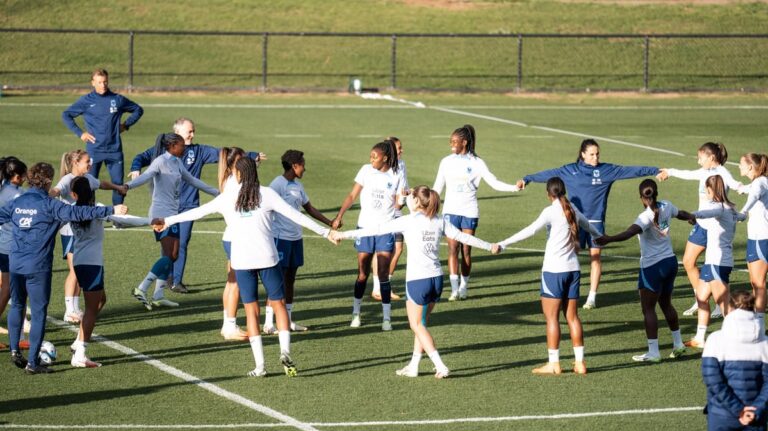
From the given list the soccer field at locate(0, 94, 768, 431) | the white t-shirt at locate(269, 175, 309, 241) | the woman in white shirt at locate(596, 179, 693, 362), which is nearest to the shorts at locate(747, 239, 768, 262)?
the soccer field at locate(0, 94, 768, 431)

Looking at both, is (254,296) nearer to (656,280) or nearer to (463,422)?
(463,422)

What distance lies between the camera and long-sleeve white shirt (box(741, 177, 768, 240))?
1375 cm

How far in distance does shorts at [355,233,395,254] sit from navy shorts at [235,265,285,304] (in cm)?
221

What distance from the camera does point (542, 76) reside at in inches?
1809

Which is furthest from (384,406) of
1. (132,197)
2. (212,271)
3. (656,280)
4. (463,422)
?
(132,197)

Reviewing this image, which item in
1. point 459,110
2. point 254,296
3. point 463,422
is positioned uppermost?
point 459,110

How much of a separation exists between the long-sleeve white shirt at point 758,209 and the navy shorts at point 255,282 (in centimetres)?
560

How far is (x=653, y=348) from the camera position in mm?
12727

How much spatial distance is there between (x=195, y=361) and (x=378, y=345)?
2.07 metres

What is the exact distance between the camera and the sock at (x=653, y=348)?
12672mm

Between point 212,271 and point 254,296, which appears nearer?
point 254,296

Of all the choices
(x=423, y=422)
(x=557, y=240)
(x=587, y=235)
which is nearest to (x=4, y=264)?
(x=423, y=422)

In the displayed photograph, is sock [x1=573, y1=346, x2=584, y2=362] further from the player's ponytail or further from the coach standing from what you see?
the coach standing

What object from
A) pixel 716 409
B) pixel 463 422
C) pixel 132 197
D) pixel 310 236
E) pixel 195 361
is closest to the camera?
pixel 716 409
